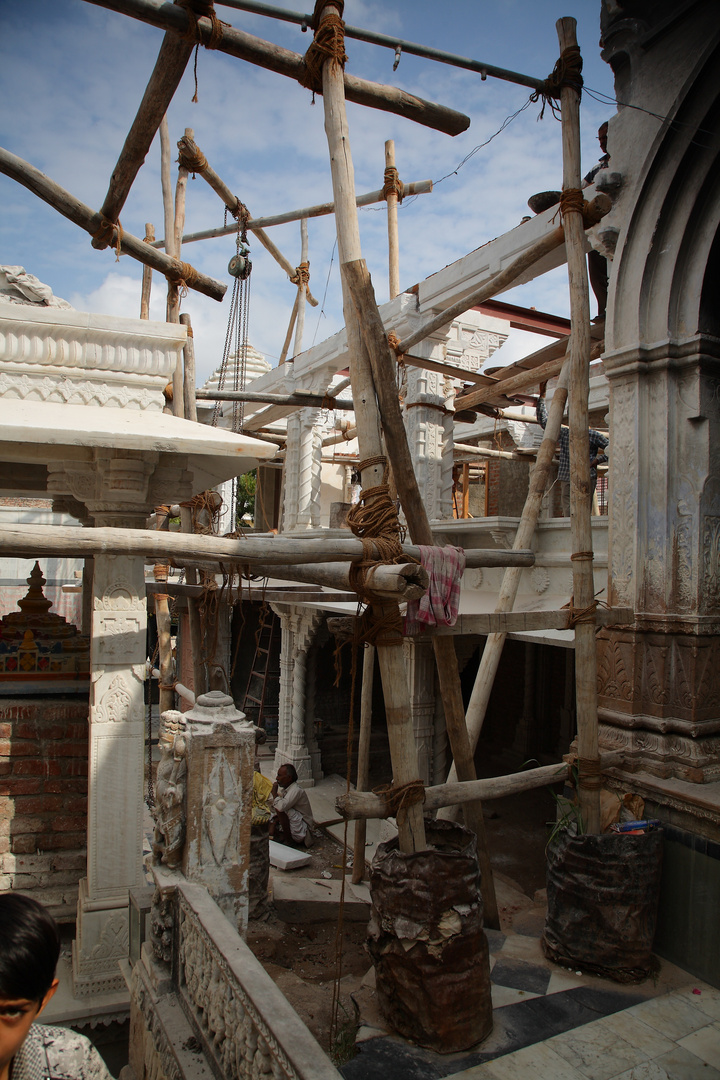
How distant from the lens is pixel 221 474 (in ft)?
15.6

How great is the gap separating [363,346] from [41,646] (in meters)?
3.77

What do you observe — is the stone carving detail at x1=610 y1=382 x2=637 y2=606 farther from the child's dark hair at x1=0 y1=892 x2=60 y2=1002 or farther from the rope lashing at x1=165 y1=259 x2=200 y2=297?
the child's dark hair at x1=0 y1=892 x2=60 y2=1002

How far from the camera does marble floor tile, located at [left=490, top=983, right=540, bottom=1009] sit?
3820 mm

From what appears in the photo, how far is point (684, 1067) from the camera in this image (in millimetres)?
3334

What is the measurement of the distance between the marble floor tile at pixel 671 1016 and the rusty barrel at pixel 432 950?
0.98m

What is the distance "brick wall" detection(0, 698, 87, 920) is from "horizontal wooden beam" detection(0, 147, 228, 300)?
3.80m

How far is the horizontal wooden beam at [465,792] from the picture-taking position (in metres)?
3.58

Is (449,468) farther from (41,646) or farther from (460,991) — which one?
(460,991)

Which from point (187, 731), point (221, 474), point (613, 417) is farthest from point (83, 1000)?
point (613, 417)

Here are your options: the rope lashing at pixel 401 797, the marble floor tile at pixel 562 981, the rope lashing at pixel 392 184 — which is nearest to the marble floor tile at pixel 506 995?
the marble floor tile at pixel 562 981

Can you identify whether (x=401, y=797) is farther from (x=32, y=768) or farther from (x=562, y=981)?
(x=32, y=768)

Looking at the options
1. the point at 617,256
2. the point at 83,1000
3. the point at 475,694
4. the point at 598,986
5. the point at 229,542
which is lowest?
the point at 83,1000

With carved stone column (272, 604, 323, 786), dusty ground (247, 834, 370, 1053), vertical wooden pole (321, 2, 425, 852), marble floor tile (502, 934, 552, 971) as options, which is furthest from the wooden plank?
carved stone column (272, 604, 323, 786)

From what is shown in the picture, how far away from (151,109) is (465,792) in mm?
4685
